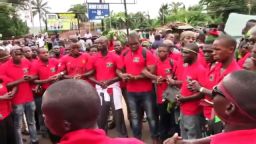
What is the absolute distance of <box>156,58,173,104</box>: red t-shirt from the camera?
5789mm

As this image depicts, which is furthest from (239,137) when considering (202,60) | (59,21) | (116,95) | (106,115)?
(59,21)

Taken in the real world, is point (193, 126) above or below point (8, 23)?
below

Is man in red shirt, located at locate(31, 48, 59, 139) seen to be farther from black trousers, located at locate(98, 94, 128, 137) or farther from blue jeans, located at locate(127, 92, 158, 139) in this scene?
blue jeans, located at locate(127, 92, 158, 139)

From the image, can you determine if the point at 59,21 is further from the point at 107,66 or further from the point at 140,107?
the point at 140,107

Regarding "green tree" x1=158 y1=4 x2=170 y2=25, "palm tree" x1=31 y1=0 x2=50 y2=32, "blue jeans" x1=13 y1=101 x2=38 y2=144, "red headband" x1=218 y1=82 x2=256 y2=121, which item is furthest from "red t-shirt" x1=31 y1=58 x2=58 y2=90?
"palm tree" x1=31 y1=0 x2=50 y2=32

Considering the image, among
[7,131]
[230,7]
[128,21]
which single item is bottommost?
[7,131]

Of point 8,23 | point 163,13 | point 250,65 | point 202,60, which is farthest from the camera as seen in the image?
point 163,13

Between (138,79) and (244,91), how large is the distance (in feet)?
13.8

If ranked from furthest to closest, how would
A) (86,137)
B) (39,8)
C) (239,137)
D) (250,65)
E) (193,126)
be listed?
(39,8), (193,126), (250,65), (239,137), (86,137)

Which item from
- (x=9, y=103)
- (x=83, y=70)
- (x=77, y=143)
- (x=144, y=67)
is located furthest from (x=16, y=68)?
(x=77, y=143)

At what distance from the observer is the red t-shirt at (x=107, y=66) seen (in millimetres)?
6199

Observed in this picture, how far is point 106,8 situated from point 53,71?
35.8 feet

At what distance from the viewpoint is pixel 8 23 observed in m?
43.1

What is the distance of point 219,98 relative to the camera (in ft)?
6.03
